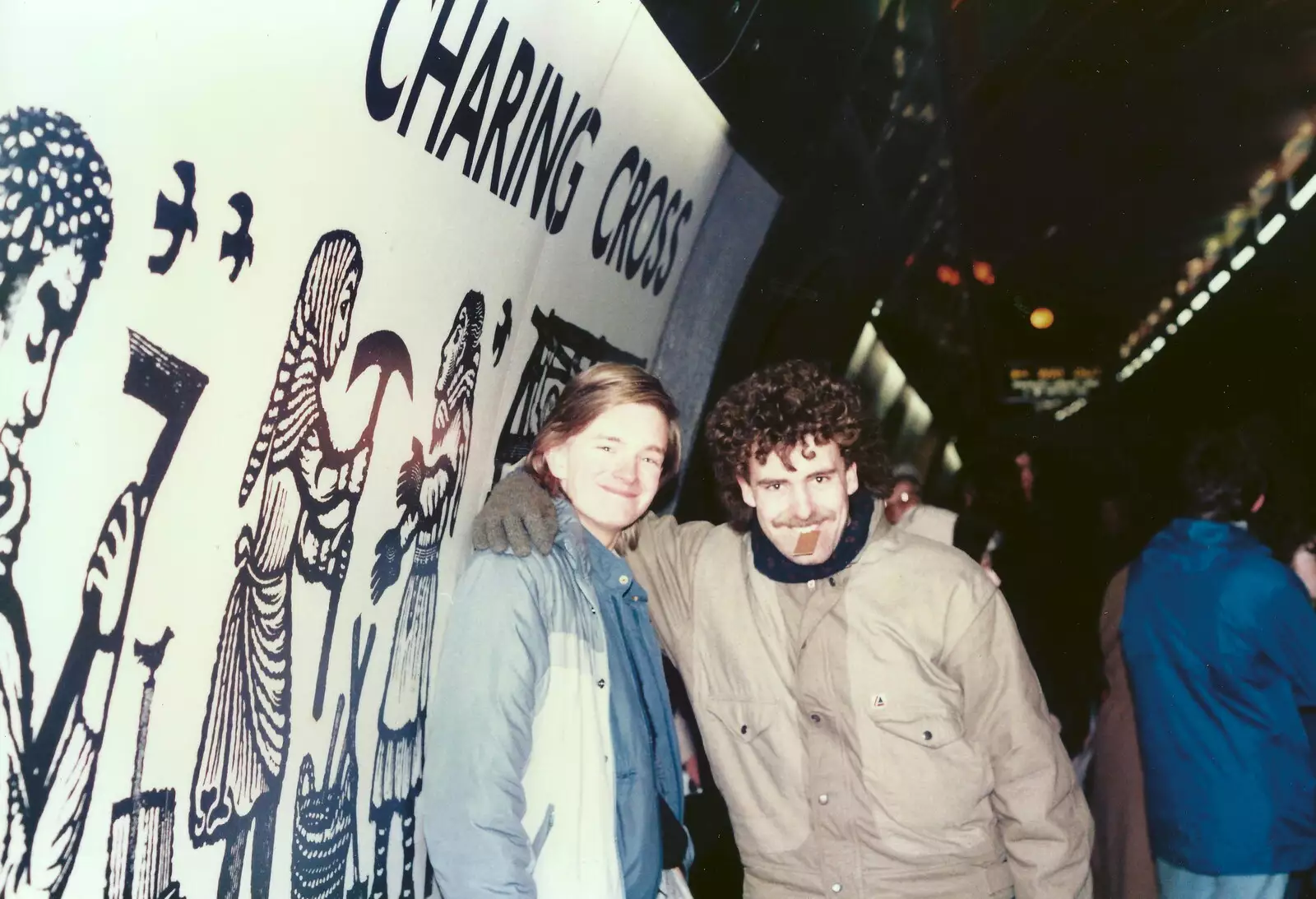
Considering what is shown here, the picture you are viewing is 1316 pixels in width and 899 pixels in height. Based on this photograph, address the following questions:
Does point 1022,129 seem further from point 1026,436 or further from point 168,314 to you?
point 168,314

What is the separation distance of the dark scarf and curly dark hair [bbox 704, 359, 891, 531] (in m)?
0.09

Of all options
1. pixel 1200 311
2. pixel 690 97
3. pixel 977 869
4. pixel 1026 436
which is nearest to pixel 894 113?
pixel 1026 436

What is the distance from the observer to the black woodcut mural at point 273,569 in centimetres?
172

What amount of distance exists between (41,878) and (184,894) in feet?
1.13

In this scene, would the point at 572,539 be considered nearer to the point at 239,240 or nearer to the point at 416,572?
the point at 416,572

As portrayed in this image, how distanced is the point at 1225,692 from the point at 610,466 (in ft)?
7.69

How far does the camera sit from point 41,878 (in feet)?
4.36

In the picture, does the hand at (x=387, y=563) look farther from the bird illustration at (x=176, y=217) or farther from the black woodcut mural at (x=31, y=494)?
the bird illustration at (x=176, y=217)

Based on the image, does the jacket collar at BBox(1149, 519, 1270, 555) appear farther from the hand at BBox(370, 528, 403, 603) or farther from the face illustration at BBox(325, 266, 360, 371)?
the face illustration at BBox(325, 266, 360, 371)

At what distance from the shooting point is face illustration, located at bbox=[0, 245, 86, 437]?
123 cm

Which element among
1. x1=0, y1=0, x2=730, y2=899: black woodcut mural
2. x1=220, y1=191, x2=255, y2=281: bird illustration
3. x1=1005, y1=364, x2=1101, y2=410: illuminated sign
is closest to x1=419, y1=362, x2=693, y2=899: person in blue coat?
x1=0, y1=0, x2=730, y2=899: black woodcut mural

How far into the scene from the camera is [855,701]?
2.57 meters

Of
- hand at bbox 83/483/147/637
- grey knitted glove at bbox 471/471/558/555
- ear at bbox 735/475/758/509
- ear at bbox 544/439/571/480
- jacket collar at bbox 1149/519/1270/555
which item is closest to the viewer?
hand at bbox 83/483/147/637

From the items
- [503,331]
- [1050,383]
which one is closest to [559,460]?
[503,331]
